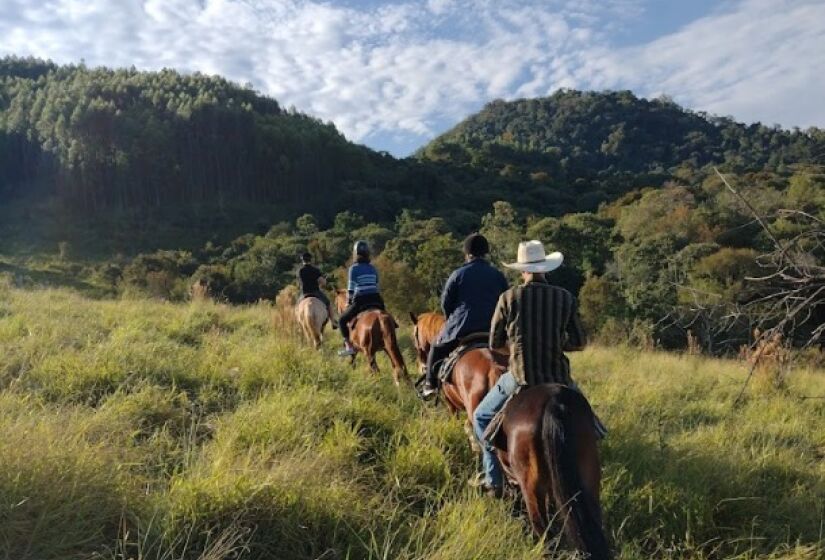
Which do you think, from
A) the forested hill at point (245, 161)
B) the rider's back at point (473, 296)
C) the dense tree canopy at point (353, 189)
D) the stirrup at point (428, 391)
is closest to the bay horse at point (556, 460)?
the rider's back at point (473, 296)

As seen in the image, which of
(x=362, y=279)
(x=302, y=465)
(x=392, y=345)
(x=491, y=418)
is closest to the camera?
(x=302, y=465)

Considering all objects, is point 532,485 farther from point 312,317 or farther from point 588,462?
point 312,317

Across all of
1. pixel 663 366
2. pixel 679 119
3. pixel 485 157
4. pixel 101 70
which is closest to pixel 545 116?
pixel 679 119

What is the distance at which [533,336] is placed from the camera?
14.1ft

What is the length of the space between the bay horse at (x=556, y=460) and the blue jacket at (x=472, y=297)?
1860mm

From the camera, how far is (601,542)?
10.6ft

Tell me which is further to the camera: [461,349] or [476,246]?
[476,246]


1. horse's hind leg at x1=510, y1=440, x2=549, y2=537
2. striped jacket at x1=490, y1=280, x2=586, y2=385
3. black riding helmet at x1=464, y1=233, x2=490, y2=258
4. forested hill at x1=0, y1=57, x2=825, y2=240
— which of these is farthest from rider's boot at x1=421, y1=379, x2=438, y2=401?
forested hill at x1=0, y1=57, x2=825, y2=240

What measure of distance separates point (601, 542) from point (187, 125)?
9873 cm

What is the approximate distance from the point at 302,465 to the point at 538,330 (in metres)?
1.86

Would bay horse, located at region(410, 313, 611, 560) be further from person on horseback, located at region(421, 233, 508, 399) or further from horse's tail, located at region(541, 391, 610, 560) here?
person on horseback, located at region(421, 233, 508, 399)

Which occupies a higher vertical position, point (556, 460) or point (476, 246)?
point (476, 246)

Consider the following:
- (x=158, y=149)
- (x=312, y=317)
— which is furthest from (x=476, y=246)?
(x=158, y=149)

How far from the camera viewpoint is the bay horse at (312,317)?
9.79 metres
